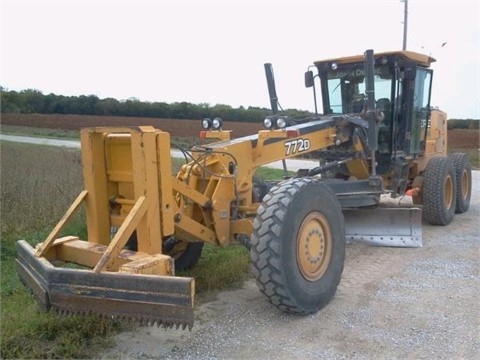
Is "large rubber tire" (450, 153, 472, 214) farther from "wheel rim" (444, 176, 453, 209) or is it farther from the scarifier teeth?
the scarifier teeth

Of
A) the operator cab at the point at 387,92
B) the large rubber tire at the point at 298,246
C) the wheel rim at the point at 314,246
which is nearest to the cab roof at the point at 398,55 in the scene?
the operator cab at the point at 387,92

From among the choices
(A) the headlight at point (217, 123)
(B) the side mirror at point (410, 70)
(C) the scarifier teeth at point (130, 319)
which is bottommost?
(C) the scarifier teeth at point (130, 319)

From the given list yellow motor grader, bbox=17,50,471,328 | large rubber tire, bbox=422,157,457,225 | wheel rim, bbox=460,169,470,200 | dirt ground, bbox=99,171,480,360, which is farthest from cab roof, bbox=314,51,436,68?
dirt ground, bbox=99,171,480,360

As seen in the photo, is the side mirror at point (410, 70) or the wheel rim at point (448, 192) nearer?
the side mirror at point (410, 70)

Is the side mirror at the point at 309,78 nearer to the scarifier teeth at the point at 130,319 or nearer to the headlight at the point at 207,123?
the headlight at the point at 207,123

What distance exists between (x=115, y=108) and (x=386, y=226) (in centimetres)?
3372

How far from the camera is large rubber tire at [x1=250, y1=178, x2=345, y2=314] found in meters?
4.16

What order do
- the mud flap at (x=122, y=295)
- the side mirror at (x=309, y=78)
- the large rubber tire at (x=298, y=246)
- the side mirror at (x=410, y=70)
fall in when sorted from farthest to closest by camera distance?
the side mirror at (x=309, y=78) < the side mirror at (x=410, y=70) < the large rubber tire at (x=298, y=246) < the mud flap at (x=122, y=295)

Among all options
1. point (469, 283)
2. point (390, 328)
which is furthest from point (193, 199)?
point (469, 283)

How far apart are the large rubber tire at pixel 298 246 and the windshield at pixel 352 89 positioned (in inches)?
127

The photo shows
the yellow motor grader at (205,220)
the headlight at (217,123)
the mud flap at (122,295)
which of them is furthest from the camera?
the headlight at (217,123)

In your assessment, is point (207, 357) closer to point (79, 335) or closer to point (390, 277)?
point (79, 335)

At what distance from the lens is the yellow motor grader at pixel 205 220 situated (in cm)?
360

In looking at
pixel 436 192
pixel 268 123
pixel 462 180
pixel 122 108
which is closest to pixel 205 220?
pixel 268 123
